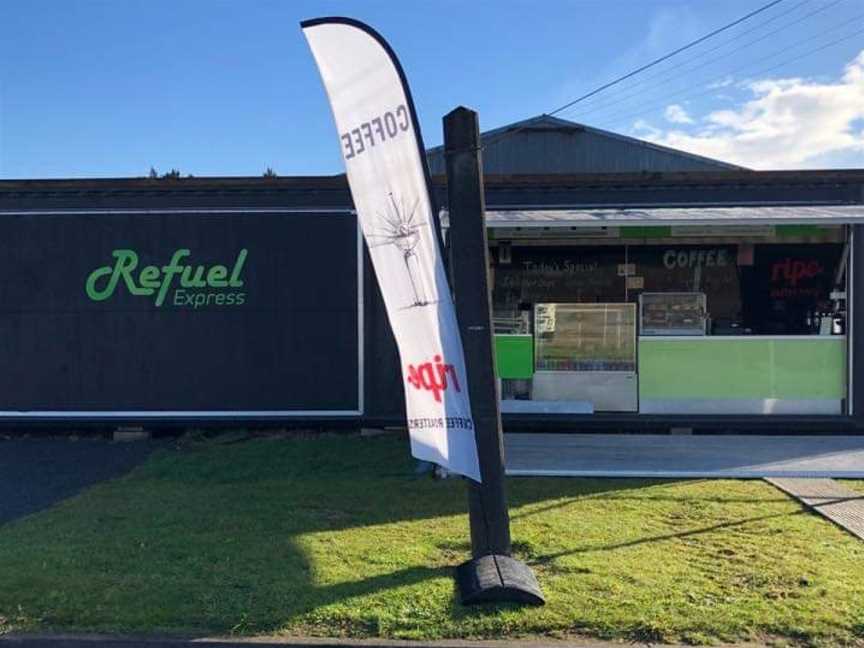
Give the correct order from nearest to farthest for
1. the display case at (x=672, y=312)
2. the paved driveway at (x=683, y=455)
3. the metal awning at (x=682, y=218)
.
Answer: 1. the paved driveway at (x=683, y=455)
2. the metal awning at (x=682, y=218)
3. the display case at (x=672, y=312)

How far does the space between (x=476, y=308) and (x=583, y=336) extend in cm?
592

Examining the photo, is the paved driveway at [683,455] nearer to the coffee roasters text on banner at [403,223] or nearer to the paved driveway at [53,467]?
the coffee roasters text on banner at [403,223]

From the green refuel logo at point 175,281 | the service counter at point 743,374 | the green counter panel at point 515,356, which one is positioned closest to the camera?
the service counter at point 743,374

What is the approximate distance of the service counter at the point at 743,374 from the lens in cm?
974

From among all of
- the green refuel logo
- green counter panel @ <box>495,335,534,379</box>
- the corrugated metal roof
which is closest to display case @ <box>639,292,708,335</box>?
green counter panel @ <box>495,335,534,379</box>

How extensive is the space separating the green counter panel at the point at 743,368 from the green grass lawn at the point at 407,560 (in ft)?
9.15

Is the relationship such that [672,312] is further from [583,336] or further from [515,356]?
[515,356]

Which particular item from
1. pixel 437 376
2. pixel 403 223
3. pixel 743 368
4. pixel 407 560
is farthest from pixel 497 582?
pixel 743 368

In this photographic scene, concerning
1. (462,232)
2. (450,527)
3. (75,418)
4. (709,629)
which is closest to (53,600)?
(450,527)

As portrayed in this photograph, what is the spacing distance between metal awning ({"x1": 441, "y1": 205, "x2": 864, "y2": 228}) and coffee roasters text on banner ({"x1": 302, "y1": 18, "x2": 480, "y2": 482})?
4.07 meters

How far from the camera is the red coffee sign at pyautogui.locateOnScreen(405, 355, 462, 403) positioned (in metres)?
4.70

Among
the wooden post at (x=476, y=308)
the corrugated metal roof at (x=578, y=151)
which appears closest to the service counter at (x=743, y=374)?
the wooden post at (x=476, y=308)

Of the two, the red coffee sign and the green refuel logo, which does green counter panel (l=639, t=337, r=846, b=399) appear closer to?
the green refuel logo

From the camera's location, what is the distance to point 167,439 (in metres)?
9.88
